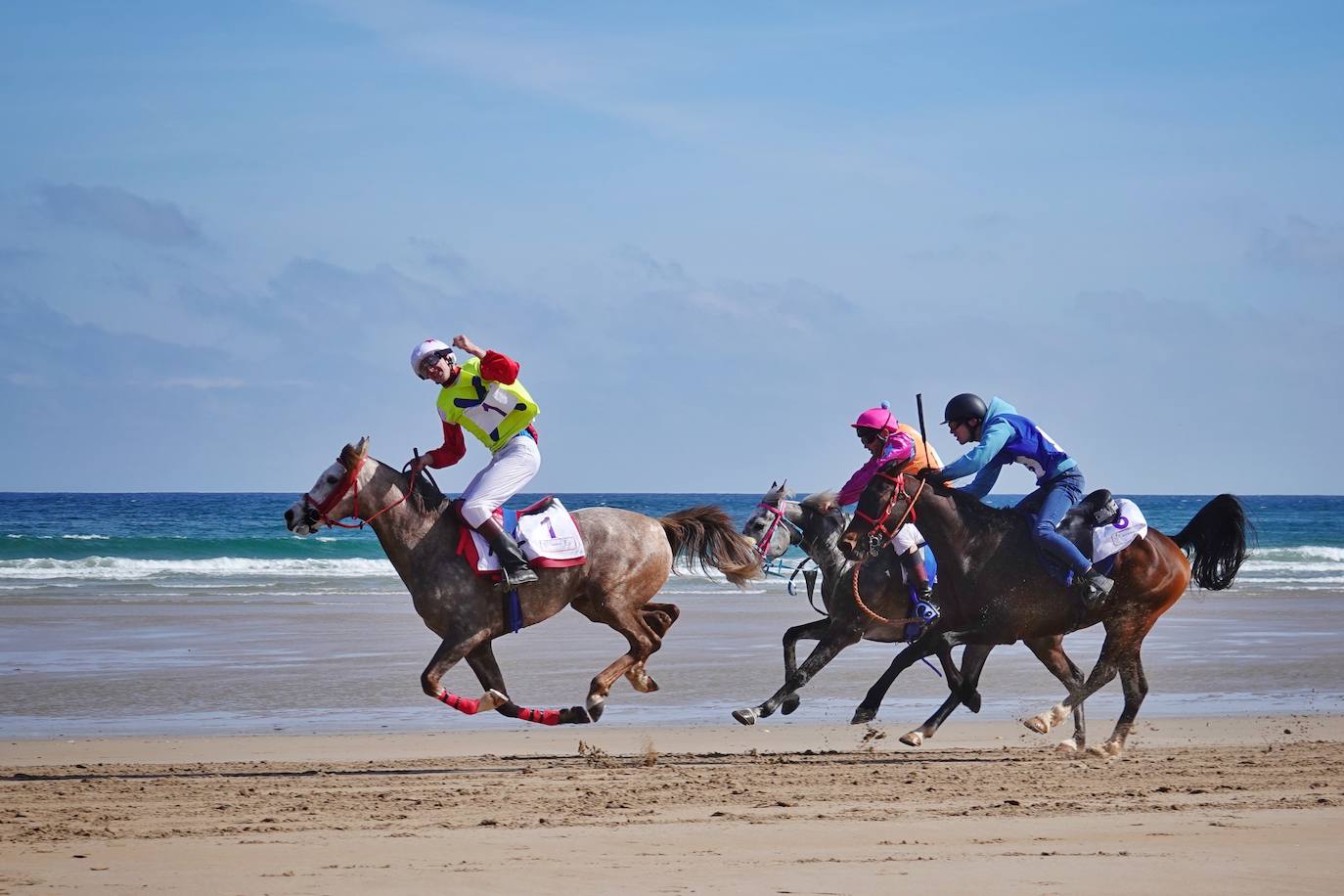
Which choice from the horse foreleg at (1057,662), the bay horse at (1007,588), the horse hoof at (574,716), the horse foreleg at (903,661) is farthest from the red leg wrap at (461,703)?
the horse foreleg at (1057,662)

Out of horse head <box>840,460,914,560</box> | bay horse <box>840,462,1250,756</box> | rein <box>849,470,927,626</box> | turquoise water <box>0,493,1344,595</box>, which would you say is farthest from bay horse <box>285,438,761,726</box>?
turquoise water <box>0,493,1344,595</box>

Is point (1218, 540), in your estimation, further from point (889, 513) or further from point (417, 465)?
point (417, 465)

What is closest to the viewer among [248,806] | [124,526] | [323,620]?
[248,806]

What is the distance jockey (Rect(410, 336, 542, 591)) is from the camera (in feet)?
33.2

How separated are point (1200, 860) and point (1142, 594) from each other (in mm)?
4163

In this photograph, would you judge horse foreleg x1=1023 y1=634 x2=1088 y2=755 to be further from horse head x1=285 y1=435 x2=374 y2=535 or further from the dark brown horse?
horse head x1=285 y1=435 x2=374 y2=535

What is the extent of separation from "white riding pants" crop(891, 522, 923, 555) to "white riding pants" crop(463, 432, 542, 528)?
9.14 feet

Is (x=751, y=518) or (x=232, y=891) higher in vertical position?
(x=751, y=518)

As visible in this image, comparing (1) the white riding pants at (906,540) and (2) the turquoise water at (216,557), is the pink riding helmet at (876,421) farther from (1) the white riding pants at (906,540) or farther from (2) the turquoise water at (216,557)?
(2) the turquoise water at (216,557)

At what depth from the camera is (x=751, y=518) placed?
475 inches

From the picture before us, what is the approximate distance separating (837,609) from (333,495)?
3.76 metres

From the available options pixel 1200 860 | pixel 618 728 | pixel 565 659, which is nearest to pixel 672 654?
pixel 565 659

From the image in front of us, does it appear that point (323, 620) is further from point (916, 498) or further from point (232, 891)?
point (232, 891)

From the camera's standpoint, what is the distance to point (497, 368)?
10.2 metres
